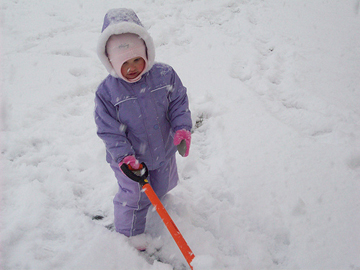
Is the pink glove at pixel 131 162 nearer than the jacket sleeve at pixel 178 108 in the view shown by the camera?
Yes

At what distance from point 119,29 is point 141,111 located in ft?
1.58

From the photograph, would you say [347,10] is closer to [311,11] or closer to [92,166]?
[311,11]

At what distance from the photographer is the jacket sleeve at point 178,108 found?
1643 mm

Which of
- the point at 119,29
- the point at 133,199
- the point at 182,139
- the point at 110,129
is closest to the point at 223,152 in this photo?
the point at 182,139

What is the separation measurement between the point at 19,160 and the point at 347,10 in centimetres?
502

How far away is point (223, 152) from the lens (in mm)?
2287

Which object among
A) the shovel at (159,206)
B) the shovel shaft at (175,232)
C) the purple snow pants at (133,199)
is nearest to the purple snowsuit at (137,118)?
the purple snow pants at (133,199)

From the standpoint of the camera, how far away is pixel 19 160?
2.22 metres

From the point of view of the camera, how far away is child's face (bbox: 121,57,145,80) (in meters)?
1.44

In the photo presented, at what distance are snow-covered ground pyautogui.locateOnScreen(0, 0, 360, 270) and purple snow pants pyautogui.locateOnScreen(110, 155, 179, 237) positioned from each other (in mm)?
158

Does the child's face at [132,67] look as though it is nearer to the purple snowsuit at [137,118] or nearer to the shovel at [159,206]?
the purple snowsuit at [137,118]

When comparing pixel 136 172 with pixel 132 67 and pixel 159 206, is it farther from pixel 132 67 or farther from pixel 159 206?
pixel 132 67

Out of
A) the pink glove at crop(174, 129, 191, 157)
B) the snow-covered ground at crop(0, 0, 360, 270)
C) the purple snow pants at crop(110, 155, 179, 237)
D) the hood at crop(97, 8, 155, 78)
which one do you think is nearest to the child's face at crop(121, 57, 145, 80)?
the hood at crop(97, 8, 155, 78)

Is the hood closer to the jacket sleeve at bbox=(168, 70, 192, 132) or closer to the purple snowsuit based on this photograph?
the purple snowsuit
